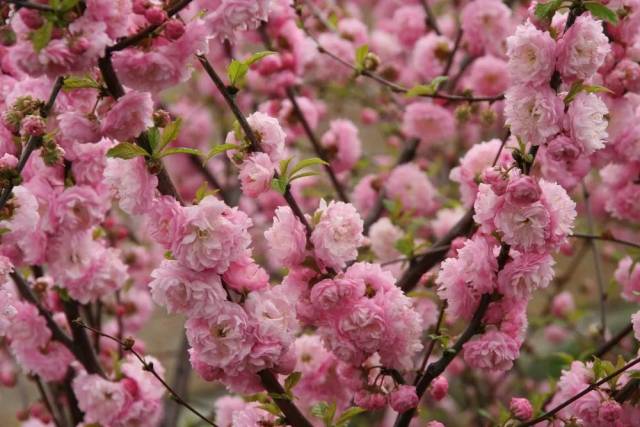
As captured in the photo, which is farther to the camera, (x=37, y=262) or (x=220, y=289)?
(x=37, y=262)

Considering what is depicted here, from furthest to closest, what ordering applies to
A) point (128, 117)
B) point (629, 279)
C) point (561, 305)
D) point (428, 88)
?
1. point (561, 305)
2. point (629, 279)
3. point (428, 88)
4. point (128, 117)

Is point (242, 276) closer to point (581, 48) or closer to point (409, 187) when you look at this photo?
point (581, 48)

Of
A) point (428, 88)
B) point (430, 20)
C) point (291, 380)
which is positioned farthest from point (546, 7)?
point (430, 20)

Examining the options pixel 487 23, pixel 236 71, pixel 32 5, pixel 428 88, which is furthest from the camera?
pixel 487 23

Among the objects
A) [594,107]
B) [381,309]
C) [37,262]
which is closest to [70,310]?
[37,262]

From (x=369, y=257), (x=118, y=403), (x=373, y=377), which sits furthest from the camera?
(x=369, y=257)

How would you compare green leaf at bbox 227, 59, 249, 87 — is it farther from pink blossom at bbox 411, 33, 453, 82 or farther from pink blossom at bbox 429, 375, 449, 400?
pink blossom at bbox 411, 33, 453, 82

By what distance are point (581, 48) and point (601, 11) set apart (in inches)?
2.0

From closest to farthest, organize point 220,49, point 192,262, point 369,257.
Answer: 1. point 192,262
2. point 369,257
3. point 220,49

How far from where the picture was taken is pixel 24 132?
0.93 meters

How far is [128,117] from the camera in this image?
35.2 inches

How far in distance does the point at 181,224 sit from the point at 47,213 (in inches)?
12.2

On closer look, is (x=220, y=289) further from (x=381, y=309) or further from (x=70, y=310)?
(x=70, y=310)

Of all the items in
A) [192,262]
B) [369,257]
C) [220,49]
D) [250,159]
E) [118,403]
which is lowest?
[118,403]
